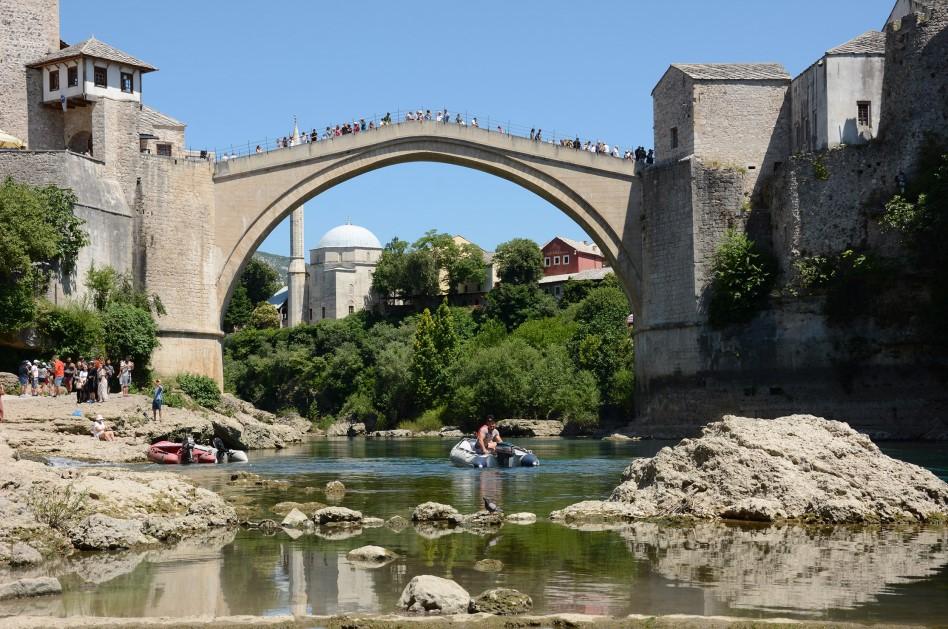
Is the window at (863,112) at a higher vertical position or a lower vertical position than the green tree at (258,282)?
higher

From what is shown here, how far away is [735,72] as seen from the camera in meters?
37.4

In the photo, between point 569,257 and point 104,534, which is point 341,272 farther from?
point 104,534

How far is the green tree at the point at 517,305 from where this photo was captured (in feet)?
216

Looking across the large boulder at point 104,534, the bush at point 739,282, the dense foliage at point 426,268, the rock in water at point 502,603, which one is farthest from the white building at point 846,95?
the dense foliage at point 426,268

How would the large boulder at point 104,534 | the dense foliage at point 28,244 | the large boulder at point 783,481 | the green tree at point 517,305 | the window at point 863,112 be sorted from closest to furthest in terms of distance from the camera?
the large boulder at point 104,534 → the large boulder at point 783,481 → the dense foliage at point 28,244 → the window at point 863,112 → the green tree at point 517,305

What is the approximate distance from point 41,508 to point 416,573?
3.90m

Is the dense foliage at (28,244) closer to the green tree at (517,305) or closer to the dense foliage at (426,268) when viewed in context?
the green tree at (517,305)

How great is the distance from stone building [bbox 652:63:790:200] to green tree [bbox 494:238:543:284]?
31063 mm

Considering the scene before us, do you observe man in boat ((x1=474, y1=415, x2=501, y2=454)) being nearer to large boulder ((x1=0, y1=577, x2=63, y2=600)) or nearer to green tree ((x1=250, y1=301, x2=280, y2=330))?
large boulder ((x1=0, y1=577, x2=63, y2=600))

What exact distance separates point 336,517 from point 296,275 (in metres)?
70.0

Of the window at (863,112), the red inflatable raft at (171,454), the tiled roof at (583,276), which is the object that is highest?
the window at (863,112)

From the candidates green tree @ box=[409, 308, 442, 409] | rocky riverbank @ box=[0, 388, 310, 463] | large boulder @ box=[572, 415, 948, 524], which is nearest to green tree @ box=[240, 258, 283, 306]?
green tree @ box=[409, 308, 442, 409]

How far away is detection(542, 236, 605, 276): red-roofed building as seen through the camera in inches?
3027

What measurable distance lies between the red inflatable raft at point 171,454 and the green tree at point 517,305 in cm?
4140
